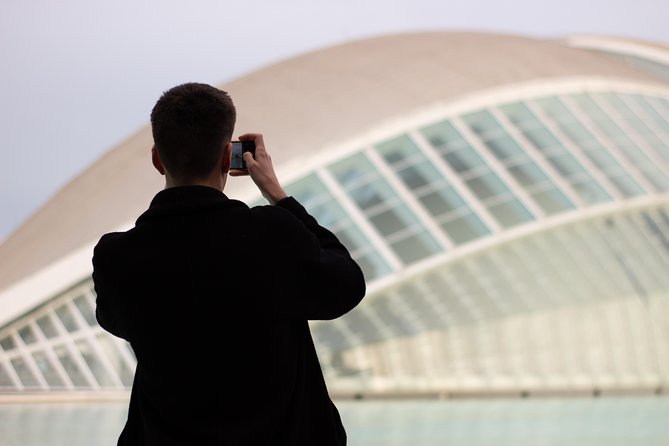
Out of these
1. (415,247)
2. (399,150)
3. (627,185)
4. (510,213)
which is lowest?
(627,185)

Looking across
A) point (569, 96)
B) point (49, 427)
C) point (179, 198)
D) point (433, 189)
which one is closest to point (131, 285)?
point (179, 198)

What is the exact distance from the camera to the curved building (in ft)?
40.5

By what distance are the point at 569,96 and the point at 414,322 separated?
427cm

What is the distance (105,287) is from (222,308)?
0.22 m

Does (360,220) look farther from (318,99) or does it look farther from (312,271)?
(312,271)

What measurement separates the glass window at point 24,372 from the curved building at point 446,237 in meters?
0.02

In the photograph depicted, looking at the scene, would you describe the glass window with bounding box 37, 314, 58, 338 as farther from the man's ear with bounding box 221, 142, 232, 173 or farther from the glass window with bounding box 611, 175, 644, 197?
the man's ear with bounding box 221, 142, 232, 173

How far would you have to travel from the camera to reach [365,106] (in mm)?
13883

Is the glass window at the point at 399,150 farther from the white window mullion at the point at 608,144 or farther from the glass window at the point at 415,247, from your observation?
the white window mullion at the point at 608,144

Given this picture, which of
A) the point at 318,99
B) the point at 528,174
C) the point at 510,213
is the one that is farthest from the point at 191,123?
the point at 318,99

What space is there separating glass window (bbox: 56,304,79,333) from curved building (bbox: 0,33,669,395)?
0.4 inches

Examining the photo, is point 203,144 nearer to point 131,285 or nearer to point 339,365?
point 131,285

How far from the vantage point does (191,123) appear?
1.92 meters

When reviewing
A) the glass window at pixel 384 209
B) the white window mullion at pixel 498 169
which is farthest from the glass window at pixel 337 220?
the white window mullion at pixel 498 169
